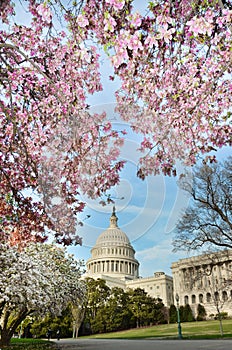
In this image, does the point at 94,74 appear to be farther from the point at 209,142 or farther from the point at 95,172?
the point at 209,142

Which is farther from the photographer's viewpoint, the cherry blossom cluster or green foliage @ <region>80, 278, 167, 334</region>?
green foliage @ <region>80, 278, 167, 334</region>

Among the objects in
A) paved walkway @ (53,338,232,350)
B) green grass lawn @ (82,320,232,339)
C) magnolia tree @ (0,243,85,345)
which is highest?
magnolia tree @ (0,243,85,345)

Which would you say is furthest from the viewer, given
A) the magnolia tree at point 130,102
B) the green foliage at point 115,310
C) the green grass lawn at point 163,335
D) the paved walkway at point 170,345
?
the green foliage at point 115,310

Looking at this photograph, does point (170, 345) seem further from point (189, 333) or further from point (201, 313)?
point (201, 313)

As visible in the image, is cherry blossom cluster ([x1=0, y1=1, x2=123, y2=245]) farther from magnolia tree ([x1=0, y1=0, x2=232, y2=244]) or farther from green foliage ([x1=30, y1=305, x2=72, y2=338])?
green foliage ([x1=30, y1=305, x2=72, y2=338])

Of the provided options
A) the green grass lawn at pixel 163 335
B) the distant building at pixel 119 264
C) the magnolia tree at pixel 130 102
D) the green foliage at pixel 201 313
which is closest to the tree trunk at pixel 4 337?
the green grass lawn at pixel 163 335

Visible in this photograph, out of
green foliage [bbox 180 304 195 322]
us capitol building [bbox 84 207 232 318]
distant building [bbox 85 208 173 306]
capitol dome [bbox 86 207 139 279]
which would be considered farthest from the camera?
capitol dome [bbox 86 207 139 279]

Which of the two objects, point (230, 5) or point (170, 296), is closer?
point (230, 5)

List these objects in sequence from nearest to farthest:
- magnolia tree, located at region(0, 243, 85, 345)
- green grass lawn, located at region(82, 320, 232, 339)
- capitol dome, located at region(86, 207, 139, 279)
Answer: magnolia tree, located at region(0, 243, 85, 345)
green grass lawn, located at region(82, 320, 232, 339)
capitol dome, located at region(86, 207, 139, 279)

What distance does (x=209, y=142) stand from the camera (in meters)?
6.25

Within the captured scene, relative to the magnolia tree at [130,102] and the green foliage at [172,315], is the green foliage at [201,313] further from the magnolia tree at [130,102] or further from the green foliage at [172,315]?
the magnolia tree at [130,102]

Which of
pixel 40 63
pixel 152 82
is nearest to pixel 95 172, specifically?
pixel 152 82

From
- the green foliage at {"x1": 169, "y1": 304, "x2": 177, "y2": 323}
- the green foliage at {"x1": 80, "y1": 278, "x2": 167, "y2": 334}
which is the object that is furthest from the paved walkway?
the green foliage at {"x1": 169, "y1": 304, "x2": 177, "y2": 323}

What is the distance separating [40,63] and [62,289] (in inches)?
624
